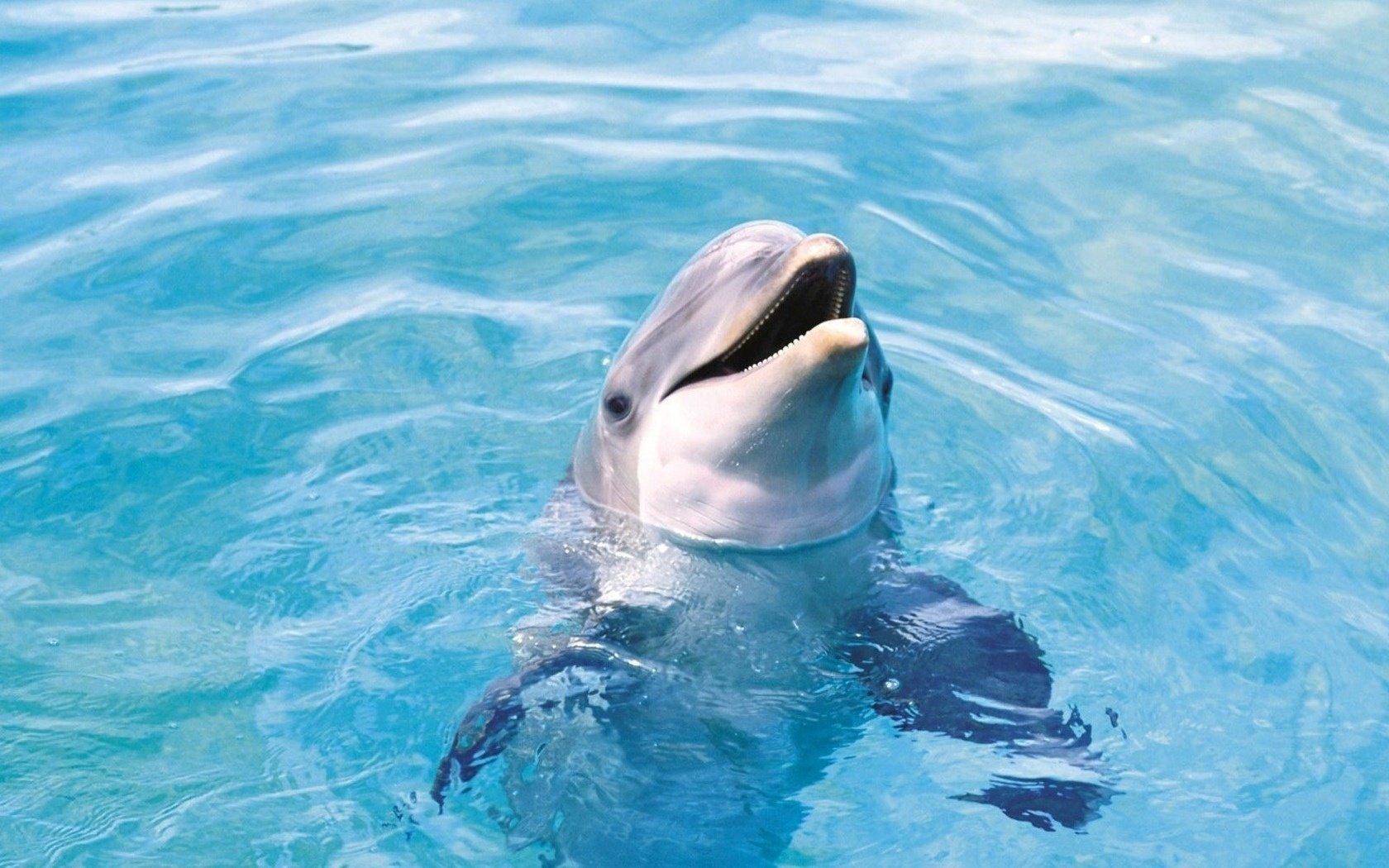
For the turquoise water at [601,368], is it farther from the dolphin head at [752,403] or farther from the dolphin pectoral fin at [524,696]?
the dolphin head at [752,403]

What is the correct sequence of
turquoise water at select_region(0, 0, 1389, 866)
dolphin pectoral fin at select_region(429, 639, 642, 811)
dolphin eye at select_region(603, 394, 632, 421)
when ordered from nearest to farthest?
dolphin pectoral fin at select_region(429, 639, 642, 811), turquoise water at select_region(0, 0, 1389, 866), dolphin eye at select_region(603, 394, 632, 421)

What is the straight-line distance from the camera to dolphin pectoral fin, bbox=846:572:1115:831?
5312mm

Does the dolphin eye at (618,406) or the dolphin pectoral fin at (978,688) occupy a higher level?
the dolphin eye at (618,406)

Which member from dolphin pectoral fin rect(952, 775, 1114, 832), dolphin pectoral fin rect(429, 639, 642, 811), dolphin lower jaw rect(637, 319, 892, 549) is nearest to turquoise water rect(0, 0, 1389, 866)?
dolphin pectoral fin rect(952, 775, 1114, 832)

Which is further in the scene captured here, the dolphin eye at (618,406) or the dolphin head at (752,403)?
the dolphin eye at (618,406)

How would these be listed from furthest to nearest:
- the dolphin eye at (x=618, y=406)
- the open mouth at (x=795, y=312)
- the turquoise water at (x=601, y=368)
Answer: the dolphin eye at (x=618, y=406) → the turquoise water at (x=601, y=368) → the open mouth at (x=795, y=312)

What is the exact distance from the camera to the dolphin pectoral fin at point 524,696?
5.23 meters

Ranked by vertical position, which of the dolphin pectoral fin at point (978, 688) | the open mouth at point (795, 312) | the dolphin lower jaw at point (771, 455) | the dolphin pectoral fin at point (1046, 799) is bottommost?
the dolphin pectoral fin at point (1046, 799)

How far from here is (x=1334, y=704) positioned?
19.9ft

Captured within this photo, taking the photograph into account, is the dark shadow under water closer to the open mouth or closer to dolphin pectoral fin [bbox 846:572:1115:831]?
dolphin pectoral fin [bbox 846:572:1115:831]

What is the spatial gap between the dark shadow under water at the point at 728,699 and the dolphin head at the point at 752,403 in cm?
18

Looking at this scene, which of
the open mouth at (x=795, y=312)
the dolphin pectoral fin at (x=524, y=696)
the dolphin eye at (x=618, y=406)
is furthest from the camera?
the dolphin eye at (x=618, y=406)

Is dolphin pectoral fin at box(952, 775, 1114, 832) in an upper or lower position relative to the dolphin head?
lower

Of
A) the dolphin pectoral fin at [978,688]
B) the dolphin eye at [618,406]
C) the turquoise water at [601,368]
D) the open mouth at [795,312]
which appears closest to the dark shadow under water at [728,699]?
the dolphin pectoral fin at [978,688]
